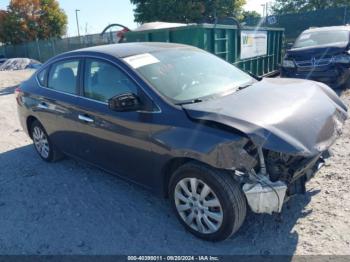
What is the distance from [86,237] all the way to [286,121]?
2.16 m

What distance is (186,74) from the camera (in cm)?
363

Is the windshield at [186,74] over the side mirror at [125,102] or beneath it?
over

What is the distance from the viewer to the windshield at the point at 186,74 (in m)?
3.32

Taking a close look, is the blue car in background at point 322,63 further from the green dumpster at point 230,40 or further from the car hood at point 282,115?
the car hood at point 282,115

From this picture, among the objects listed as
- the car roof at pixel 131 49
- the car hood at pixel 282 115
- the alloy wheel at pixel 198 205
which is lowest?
the alloy wheel at pixel 198 205

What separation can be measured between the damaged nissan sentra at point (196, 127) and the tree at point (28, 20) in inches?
1641

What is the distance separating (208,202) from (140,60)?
5.51 ft

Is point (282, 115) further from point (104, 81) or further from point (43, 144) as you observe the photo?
point (43, 144)

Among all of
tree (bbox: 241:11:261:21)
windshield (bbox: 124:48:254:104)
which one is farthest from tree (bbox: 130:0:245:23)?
windshield (bbox: 124:48:254:104)

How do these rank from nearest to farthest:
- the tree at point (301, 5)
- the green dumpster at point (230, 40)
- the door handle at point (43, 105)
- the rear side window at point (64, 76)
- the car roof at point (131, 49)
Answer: the car roof at point (131, 49)
the rear side window at point (64, 76)
the door handle at point (43, 105)
the green dumpster at point (230, 40)
the tree at point (301, 5)

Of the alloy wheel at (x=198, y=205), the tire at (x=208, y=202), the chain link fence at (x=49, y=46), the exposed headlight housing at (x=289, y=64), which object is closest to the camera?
the tire at (x=208, y=202)

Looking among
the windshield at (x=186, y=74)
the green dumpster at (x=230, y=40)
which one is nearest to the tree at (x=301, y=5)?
the green dumpster at (x=230, y=40)

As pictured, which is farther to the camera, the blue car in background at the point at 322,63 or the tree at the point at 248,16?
the tree at the point at 248,16

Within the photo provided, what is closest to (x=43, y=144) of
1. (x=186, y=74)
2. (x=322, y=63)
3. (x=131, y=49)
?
(x=131, y=49)
